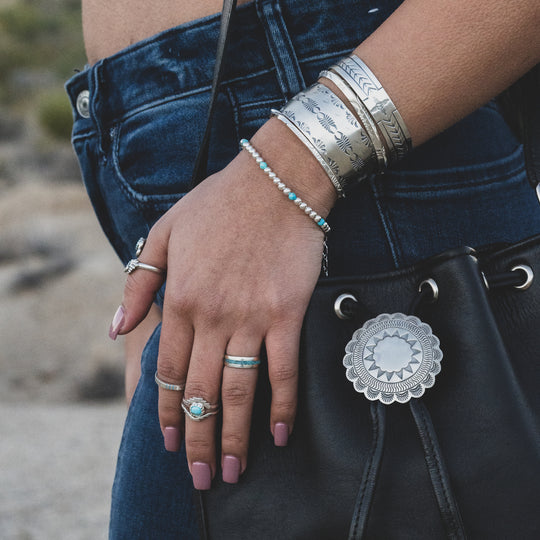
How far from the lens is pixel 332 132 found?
74 cm

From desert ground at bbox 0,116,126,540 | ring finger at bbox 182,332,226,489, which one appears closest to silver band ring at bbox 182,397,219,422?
ring finger at bbox 182,332,226,489

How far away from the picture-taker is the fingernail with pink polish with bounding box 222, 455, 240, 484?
76 cm

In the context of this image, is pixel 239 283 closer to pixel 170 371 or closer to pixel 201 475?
pixel 170 371

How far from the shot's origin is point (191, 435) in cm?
77

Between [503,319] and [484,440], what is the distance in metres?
0.18

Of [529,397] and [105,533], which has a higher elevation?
[529,397]

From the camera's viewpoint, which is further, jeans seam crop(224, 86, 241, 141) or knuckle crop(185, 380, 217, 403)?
jeans seam crop(224, 86, 241, 141)

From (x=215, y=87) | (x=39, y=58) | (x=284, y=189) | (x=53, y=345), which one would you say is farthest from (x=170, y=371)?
(x=39, y=58)

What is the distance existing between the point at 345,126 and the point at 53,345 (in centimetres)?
617

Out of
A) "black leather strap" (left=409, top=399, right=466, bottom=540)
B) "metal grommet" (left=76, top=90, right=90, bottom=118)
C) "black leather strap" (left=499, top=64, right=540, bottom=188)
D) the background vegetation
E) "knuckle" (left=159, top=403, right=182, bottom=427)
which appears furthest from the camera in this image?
the background vegetation

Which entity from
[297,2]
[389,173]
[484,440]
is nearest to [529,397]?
[484,440]

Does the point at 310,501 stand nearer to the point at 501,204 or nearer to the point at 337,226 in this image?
the point at 337,226

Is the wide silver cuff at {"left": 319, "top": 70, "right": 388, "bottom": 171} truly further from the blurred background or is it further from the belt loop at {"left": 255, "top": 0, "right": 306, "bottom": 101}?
the blurred background

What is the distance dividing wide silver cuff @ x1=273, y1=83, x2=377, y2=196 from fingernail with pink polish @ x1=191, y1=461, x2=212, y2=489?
0.40 metres
